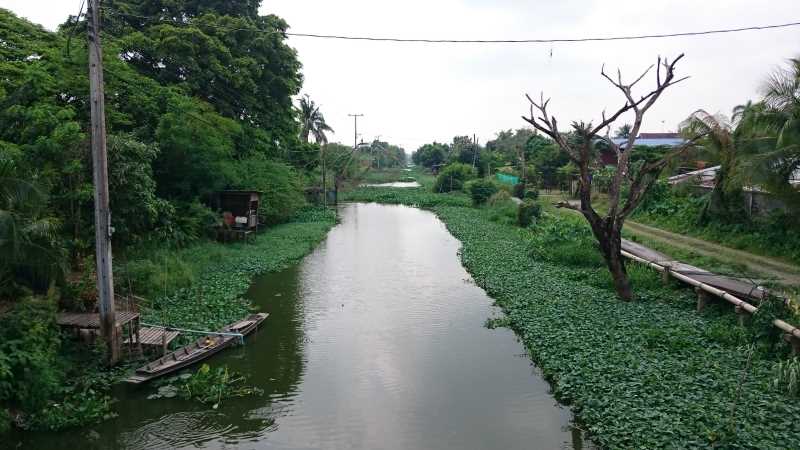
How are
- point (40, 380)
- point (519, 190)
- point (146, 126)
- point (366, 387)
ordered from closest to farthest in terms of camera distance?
point (40, 380) < point (366, 387) < point (146, 126) < point (519, 190)

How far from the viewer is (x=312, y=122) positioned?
55594mm

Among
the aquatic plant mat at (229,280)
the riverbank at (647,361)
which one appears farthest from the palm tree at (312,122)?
the riverbank at (647,361)

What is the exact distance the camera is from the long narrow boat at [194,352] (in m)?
9.97

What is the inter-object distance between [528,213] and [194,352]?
71.9 feet

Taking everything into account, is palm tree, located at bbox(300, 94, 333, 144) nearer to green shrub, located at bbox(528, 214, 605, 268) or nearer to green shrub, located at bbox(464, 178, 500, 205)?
green shrub, located at bbox(464, 178, 500, 205)

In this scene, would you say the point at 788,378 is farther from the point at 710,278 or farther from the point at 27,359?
the point at 27,359

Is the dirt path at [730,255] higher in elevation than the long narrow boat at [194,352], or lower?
higher

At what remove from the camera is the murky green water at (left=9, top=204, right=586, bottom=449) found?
27.8ft

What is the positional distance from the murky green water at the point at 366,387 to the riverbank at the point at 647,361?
589 mm

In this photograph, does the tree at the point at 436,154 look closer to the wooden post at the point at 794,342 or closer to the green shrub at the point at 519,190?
the green shrub at the point at 519,190

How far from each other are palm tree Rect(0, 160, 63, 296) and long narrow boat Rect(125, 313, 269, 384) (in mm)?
2489

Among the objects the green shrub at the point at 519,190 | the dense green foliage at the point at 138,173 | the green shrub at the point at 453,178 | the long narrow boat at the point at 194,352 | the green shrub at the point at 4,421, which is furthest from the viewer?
the green shrub at the point at 453,178

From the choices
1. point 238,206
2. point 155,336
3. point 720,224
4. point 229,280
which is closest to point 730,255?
point 720,224

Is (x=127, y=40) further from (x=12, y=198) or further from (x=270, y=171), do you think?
A: (x=12, y=198)
